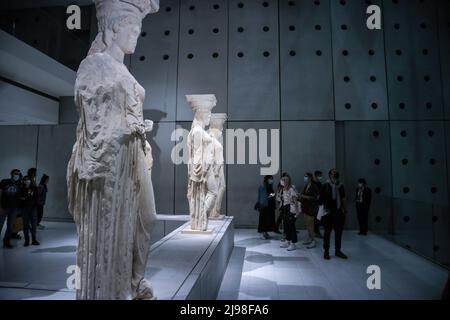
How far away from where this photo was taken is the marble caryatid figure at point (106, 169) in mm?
1759

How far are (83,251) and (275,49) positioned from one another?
28.7ft

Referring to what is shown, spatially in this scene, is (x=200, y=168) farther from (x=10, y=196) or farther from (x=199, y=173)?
(x=10, y=196)

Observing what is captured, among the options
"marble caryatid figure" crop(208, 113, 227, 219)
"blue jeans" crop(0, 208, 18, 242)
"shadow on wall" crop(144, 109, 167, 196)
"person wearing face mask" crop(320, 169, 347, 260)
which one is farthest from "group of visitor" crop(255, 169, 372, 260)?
"blue jeans" crop(0, 208, 18, 242)

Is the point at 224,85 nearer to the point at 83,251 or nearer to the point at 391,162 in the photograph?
the point at 391,162

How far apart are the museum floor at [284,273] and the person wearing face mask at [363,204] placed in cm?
131

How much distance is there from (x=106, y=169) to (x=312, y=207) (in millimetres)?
5048

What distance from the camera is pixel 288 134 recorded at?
349 inches

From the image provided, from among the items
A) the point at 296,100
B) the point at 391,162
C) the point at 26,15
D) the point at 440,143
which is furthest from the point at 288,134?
the point at 26,15

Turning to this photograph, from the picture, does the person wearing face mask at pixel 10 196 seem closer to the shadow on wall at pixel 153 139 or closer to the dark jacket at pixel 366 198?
the shadow on wall at pixel 153 139

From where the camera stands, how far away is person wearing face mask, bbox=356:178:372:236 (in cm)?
784

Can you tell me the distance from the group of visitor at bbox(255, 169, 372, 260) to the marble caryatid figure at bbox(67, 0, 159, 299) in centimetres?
408

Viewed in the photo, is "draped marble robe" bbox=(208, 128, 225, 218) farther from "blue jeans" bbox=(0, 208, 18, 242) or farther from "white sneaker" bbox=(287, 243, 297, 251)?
"blue jeans" bbox=(0, 208, 18, 242)

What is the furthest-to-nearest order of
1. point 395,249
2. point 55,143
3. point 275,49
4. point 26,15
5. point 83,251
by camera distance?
point 55,143
point 275,49
point 395,249
point 26,15
point 83,251

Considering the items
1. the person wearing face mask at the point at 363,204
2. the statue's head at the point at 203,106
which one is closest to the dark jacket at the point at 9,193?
the statue's head at the point at 203,106
